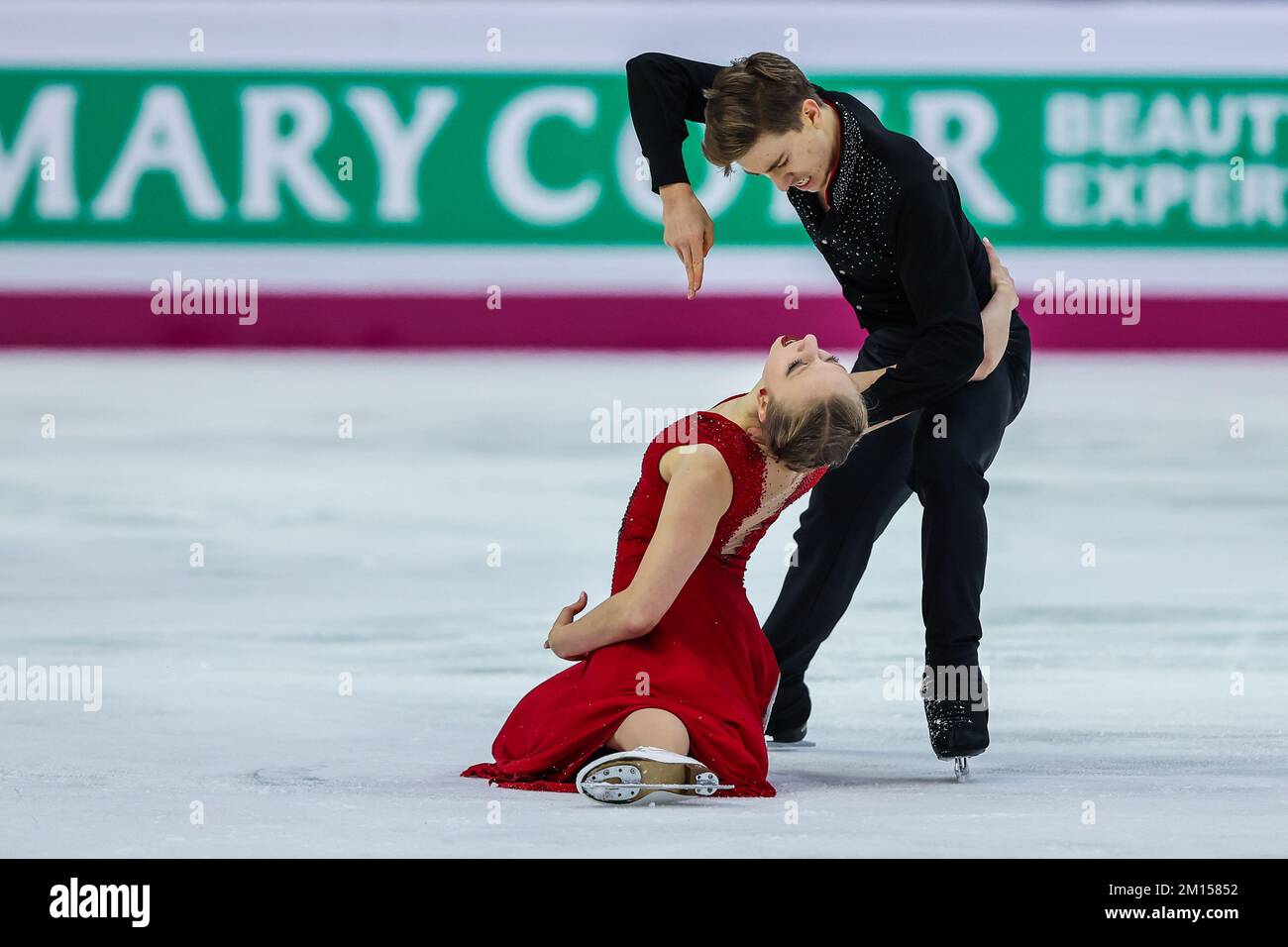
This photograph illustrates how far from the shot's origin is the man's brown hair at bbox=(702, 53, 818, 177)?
240cm

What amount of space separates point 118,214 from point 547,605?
482 cm

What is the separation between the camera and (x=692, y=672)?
2.38 m

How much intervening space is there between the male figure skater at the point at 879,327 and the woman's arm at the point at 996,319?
2 centimetres

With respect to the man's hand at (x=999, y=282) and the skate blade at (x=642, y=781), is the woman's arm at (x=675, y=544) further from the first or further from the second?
the man's hand at (x=999, y=282)

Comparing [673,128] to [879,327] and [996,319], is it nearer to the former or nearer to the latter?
[879,327]

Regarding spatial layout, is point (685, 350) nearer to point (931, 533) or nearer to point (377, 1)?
point (377, 1)

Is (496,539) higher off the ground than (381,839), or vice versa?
(496,539)

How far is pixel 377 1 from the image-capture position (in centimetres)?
812

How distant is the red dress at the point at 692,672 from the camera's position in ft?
7.69

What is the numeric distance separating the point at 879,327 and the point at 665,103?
18.5 inches
